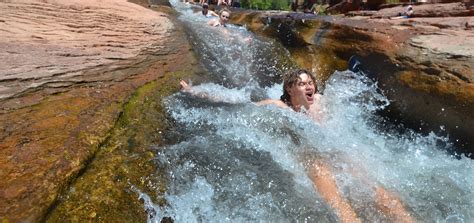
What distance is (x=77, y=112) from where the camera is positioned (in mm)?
3188

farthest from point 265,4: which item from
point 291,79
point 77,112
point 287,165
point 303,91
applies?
point 77,112

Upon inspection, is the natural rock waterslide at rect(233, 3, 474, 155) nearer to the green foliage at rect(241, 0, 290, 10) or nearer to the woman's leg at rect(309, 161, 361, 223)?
the woman's leg at rect(309, 161, 361, 223)

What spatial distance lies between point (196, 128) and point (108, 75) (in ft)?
4.33

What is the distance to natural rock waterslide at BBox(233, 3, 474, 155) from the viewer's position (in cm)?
426

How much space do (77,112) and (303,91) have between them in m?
2.51

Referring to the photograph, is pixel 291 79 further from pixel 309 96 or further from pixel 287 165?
pixel 287 165

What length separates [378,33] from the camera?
19.4ft

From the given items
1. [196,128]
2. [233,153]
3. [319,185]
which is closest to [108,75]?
[196,128]

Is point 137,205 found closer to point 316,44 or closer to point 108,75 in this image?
point 108,75

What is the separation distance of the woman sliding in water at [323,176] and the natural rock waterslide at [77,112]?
3.05 feet

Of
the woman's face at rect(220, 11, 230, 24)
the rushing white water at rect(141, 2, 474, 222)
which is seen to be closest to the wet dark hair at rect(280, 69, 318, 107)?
the rushing white water at rect(141, 2, 474, 222)

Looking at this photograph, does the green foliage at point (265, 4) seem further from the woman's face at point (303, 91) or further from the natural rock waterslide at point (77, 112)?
the woman's face at point (303, 91)

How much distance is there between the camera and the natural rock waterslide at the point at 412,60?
426 centimetres

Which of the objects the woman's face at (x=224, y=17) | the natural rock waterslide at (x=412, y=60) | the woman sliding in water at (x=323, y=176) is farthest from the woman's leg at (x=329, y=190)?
the woman's face at (x=224, y=17)
